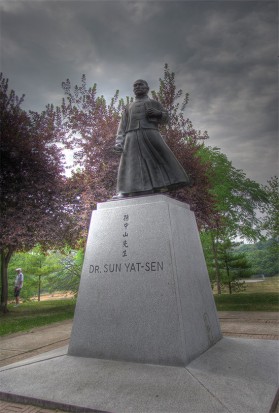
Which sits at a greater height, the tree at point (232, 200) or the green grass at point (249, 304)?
the tree at point (232, 200)

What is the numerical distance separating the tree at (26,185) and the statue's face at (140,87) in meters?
7.48

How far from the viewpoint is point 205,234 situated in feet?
57.7

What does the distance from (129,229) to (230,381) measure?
235cm

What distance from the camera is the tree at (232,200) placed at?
17312 millimetres

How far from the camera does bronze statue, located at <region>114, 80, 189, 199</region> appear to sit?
5.23 meters

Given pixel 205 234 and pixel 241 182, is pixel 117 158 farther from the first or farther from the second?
pixel 241 182

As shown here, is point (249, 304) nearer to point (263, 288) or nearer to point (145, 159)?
point (145, 159)

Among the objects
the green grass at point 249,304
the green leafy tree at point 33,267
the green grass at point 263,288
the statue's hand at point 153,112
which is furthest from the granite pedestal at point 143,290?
the green grass at point 263,288

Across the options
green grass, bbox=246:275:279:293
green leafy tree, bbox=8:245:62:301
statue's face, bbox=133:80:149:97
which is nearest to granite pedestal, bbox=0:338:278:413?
statue's face, bbox=133:80:149:97

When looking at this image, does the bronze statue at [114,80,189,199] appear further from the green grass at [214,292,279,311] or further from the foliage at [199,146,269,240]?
the foliage at [199,146,269,240]

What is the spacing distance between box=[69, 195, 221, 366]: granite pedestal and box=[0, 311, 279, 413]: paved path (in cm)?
189

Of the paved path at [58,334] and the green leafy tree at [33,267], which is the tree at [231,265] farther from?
the green leafy tree at [33,267]

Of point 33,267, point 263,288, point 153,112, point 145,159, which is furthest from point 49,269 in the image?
point 263,288

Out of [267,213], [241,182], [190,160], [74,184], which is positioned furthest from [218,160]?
[74,184]
